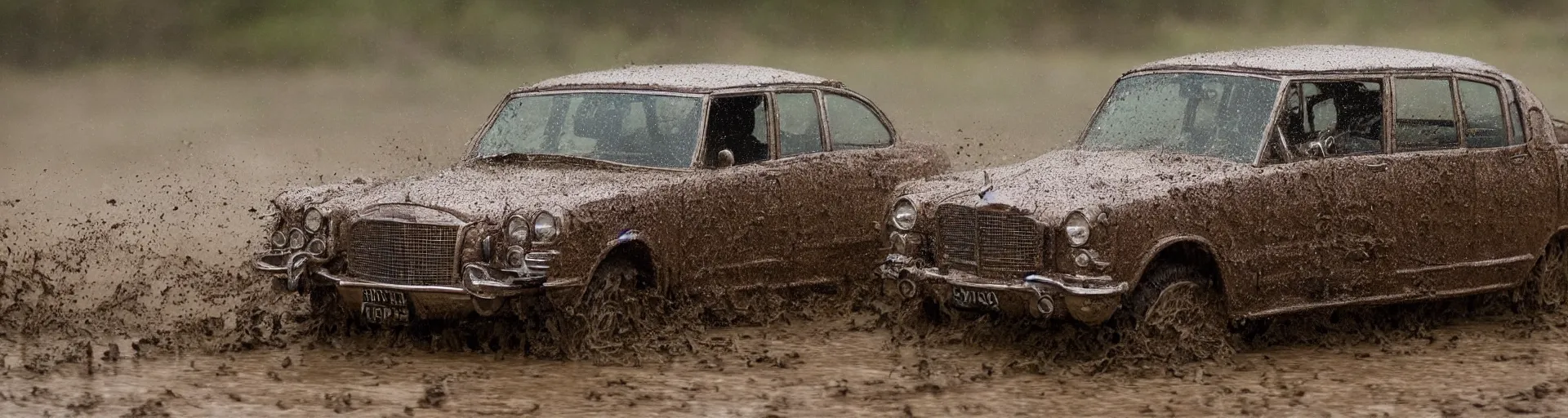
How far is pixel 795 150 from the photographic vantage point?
11516 mm

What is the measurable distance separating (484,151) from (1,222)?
8.37 m

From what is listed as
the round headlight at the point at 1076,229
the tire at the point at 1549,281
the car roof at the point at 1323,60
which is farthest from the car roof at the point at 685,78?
the tire at the point at 1549,281

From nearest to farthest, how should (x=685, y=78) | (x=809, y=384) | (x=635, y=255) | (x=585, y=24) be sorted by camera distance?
(x=809, y=384) → (x=635, y=255) → (x=685, y=78) → (x=585, y=24)

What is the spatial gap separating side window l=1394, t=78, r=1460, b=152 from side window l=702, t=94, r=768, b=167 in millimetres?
3438

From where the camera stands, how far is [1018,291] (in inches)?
366

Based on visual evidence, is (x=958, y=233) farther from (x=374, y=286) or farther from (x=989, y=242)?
(x=374, y=286)

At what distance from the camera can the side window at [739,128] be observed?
11.0 meters

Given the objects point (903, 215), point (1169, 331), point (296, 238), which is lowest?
point (1169, 331)

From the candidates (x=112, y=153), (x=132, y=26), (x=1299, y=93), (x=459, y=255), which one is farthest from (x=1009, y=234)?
(x=132, y=26)

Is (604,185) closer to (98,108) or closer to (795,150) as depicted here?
(795,150)

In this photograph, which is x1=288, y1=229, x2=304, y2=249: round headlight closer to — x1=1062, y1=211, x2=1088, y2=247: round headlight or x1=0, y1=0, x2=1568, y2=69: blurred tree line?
x1=1062, y1=211, x2=1088, y2=247: round headlight

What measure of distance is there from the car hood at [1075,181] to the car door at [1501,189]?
1.67 meters

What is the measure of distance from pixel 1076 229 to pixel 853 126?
314 cm

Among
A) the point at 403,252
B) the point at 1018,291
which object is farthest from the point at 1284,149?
the point at 403,252
